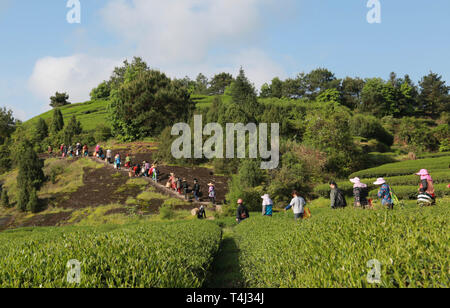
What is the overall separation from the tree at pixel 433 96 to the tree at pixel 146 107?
199 feet

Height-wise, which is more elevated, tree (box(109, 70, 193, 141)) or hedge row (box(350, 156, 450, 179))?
tree (box(109, 70, 193, 141))

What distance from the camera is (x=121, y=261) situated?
151 inches

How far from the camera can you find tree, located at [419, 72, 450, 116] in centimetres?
6562

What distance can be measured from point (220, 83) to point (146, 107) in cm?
7532

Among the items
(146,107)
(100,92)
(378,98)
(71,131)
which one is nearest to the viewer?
(146,107)

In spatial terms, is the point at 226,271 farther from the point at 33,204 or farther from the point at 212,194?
the point at 33,204

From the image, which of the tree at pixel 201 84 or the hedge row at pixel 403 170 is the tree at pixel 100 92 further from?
the hedge row at pixel 403 170

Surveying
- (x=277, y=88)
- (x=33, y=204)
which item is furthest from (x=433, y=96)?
(x=33, y=204)

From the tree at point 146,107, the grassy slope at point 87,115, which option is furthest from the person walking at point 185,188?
the grassy slope at point 87,115

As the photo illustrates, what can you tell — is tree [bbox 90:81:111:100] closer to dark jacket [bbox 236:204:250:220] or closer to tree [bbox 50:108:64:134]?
tree [bbox 50:108:64:134]

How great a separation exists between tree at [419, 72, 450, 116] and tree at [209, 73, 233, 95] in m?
65.2

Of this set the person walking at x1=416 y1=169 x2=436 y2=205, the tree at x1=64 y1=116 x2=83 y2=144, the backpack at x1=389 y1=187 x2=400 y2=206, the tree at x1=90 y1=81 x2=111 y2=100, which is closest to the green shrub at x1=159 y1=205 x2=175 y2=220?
the backpack at x1=389 y1=187 x2=400 y2=206

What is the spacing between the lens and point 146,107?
1586 inches
